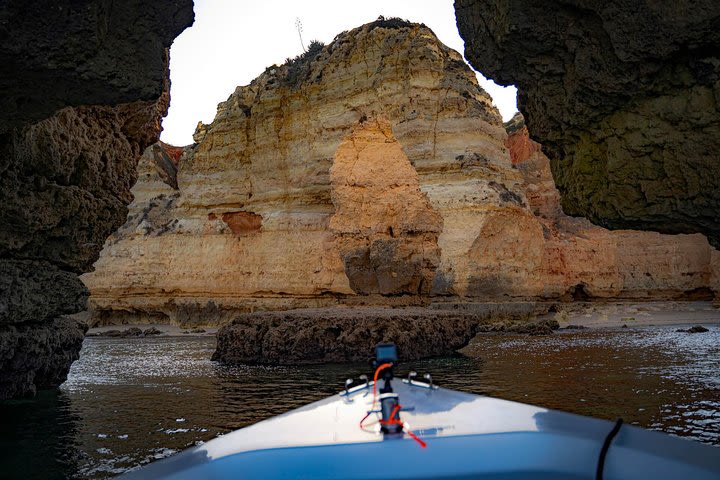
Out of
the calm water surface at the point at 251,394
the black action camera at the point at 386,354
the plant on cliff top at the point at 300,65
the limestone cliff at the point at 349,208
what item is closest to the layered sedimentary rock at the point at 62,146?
the calm water surface at the point at 251,394

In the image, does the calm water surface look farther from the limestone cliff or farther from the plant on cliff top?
the plant on cliff top

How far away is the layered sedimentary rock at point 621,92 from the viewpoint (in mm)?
4180

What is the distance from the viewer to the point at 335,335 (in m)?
9.70

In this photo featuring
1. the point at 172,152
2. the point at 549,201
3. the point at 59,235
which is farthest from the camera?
the point at 172,152

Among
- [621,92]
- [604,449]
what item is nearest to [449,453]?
[604,449]

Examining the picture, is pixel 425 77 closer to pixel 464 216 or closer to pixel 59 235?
pixel 464 216

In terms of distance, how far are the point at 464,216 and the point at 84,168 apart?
14950 millimetres

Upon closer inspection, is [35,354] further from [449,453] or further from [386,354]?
[449,453]

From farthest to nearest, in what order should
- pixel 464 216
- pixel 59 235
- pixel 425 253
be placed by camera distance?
pixel 464 216
pixel 425 253
pixel 59 235

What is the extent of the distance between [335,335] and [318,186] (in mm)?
13081

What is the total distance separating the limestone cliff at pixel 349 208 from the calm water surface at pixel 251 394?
8122mm

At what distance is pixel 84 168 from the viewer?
21.9 ft

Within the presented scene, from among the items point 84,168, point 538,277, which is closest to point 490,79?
point 84,168

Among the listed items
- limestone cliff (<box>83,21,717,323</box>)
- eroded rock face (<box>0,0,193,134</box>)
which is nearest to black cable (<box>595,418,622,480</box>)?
eroded rock face (<box>0,0,193,134</box>)
